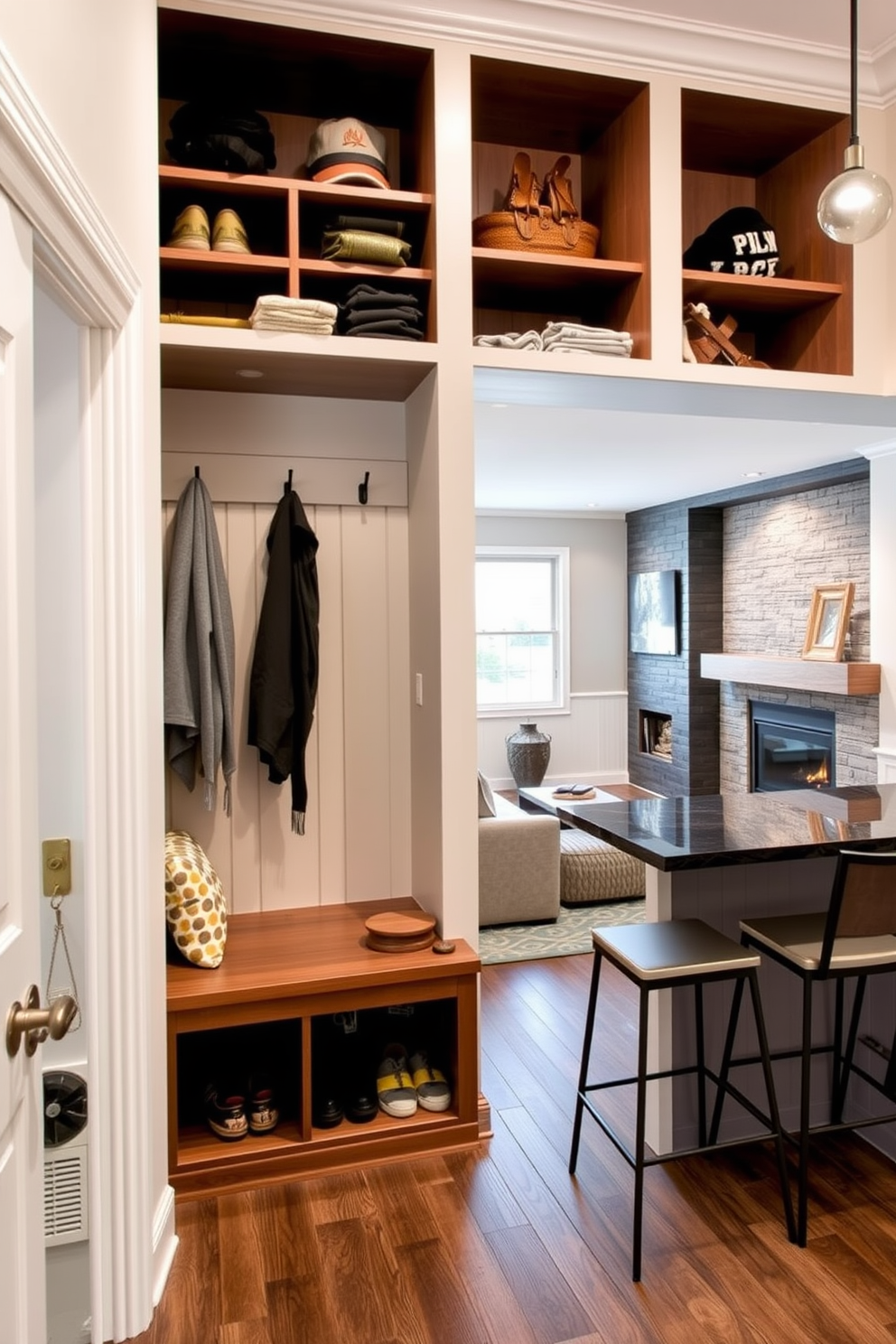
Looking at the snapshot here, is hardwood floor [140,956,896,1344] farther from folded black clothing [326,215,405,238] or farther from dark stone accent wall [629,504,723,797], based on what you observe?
dark stone accent wall [629,504,723,797]

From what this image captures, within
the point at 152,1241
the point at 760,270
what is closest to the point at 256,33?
the point at 760,270

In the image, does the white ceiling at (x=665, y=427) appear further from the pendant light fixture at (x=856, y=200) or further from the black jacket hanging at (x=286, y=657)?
the pendant light fixture at (x=856, y=200)

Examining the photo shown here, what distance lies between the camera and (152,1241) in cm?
191

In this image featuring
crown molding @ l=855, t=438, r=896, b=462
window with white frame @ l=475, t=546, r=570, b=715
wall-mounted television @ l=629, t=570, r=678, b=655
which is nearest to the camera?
crown molding @ l=855, t=438, r=896, b=462

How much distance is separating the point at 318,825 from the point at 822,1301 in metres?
1.73

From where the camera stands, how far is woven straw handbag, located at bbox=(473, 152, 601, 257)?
2.59 metres

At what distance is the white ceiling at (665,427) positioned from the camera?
2451 millimetres

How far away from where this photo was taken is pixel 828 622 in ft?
20.3

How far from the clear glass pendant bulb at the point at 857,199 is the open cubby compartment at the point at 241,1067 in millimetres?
2227

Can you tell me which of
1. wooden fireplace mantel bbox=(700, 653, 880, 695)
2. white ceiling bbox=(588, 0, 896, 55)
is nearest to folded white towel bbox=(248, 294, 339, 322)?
white ceiling bbox=(588, 0, 896, 55)

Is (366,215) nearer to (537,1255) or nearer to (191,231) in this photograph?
(191,231)

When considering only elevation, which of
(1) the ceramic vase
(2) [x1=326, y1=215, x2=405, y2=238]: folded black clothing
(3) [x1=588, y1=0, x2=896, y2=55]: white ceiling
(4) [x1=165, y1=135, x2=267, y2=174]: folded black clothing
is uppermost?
(3) [x1=588, y1=0, x2=896, y2=55]: white ceiling

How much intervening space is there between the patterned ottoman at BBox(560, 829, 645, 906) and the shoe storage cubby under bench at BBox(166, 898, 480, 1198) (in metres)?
2.36

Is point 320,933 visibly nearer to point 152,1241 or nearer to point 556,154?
point 152,1241
